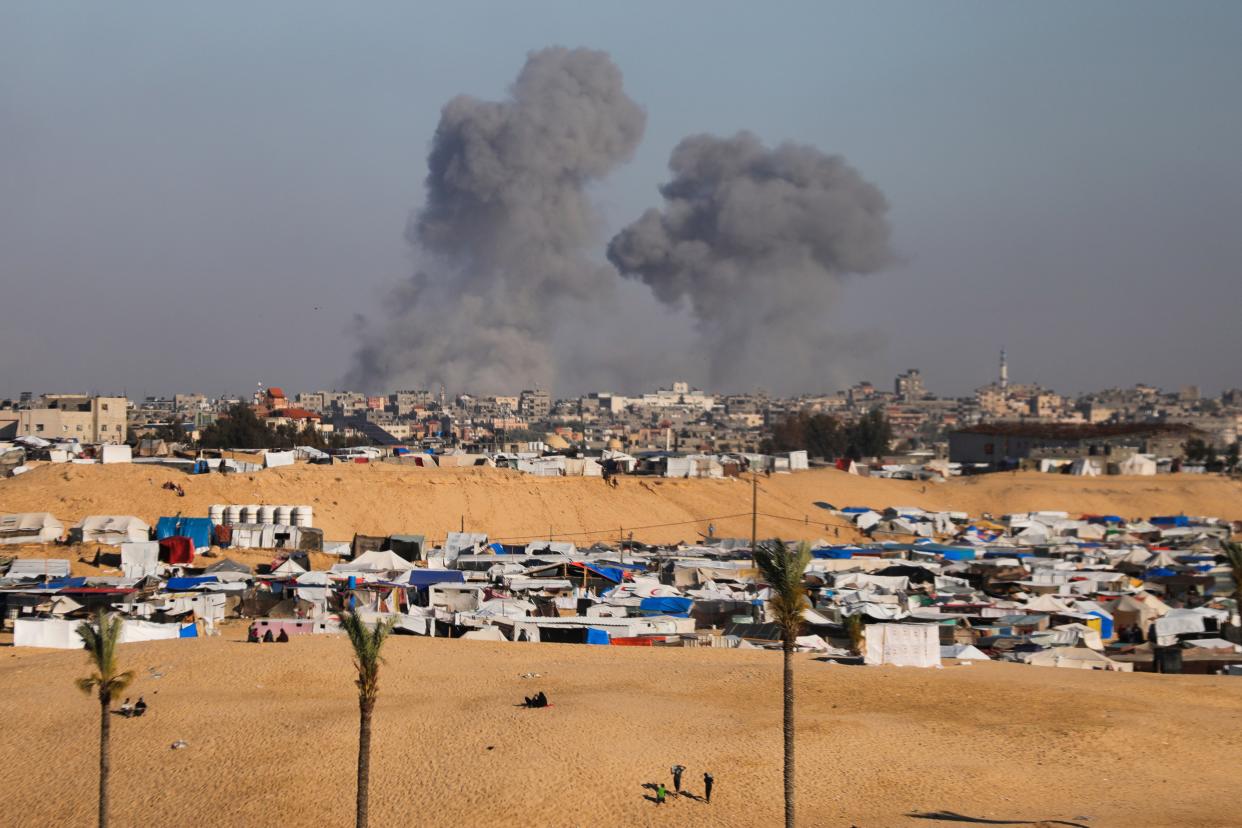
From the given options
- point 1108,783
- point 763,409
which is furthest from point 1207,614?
point 763,409

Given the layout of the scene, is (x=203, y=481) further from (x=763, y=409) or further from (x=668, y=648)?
(x=763, y=409)

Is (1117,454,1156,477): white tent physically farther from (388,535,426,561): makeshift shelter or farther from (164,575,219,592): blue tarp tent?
(164,575,219,592): blue tarp tent

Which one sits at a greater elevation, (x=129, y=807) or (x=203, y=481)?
(x=203, y=481)

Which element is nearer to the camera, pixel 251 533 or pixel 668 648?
pixel 668 648

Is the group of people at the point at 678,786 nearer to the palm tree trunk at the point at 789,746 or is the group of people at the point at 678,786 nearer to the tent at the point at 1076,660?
the palm tree trunk at the point at 789,746

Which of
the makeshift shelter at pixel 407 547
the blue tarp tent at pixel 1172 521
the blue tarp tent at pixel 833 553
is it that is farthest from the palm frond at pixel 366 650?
the blue tarp tent at pixel 1172 521
